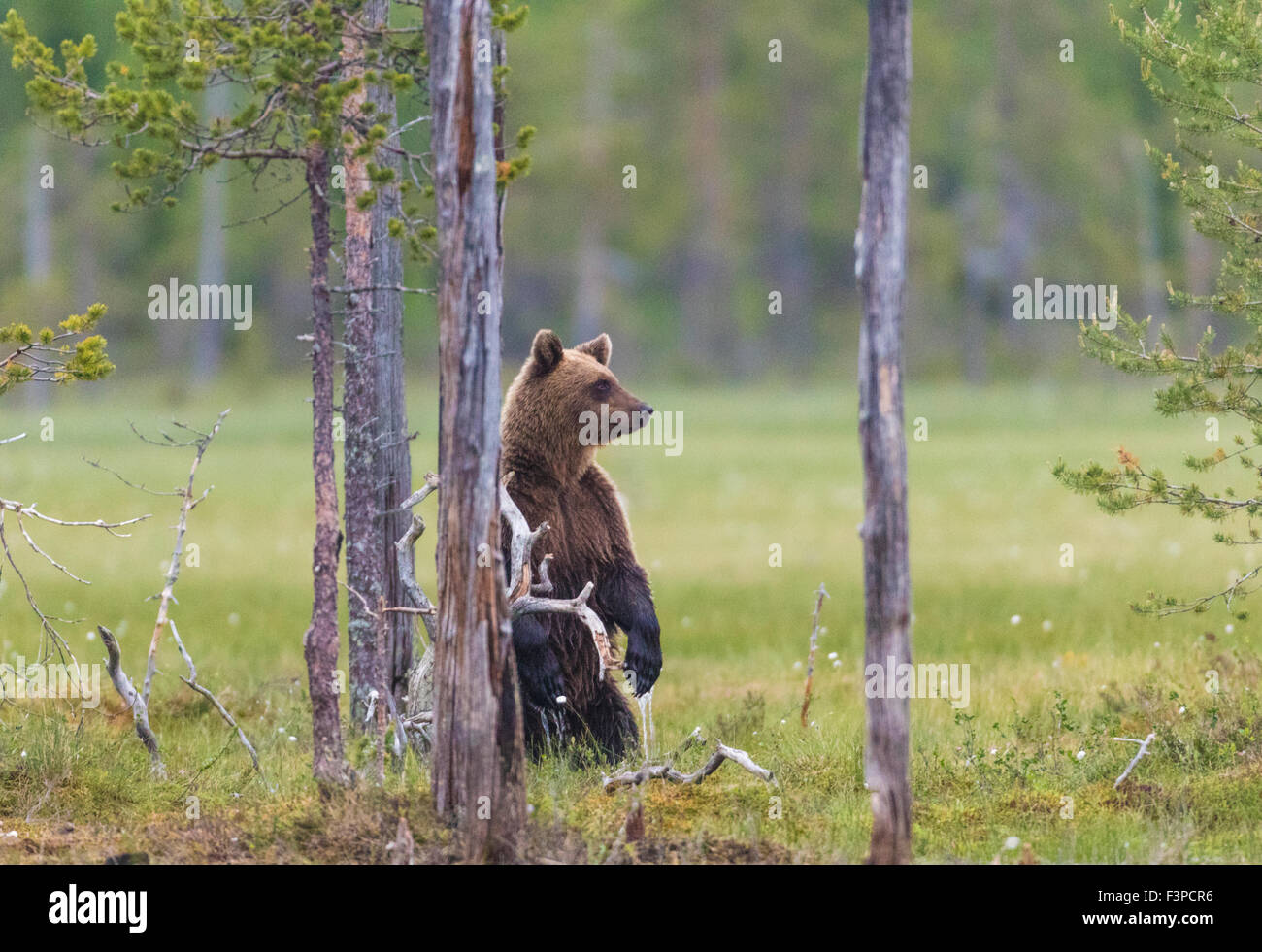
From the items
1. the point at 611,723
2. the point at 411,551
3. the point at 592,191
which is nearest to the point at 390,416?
the point at 411,551

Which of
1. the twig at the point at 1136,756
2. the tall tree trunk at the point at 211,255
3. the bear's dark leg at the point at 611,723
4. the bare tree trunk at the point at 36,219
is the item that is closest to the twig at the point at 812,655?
the bear's dark leg at the point at 611,723

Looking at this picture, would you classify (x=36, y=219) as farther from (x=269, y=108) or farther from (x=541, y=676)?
(x=541, y=676)

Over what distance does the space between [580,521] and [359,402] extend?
5.64 ft

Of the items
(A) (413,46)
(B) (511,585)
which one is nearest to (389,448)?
(B) (511,585)

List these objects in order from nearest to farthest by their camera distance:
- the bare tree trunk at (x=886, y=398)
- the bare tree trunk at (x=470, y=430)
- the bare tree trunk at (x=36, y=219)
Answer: the bare tree trunk at (x=886, y=398) < the bare tree trunk at (x=470, y=430) < the bare tree trunk at (x=36, y=219)

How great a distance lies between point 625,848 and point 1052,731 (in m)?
4.09

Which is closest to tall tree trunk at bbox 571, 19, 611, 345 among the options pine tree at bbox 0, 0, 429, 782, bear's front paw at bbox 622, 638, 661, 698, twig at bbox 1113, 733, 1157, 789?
bear's front paw at bbox 622, 638, 661, 698

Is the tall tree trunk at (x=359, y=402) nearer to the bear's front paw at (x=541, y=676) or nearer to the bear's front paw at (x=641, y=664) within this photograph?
the bear's front paw at (x=541, y=676)

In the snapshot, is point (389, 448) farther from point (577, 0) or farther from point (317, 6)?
point (577, 0)

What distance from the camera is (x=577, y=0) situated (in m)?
61.2

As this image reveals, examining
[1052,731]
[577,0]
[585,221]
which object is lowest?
[1052,731]

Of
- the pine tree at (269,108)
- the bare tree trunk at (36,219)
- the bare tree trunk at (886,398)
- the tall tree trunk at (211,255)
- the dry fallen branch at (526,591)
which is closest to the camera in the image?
the bare tree trunk at (886,398)

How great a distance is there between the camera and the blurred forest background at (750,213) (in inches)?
2333

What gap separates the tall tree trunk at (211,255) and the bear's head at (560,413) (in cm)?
4992
